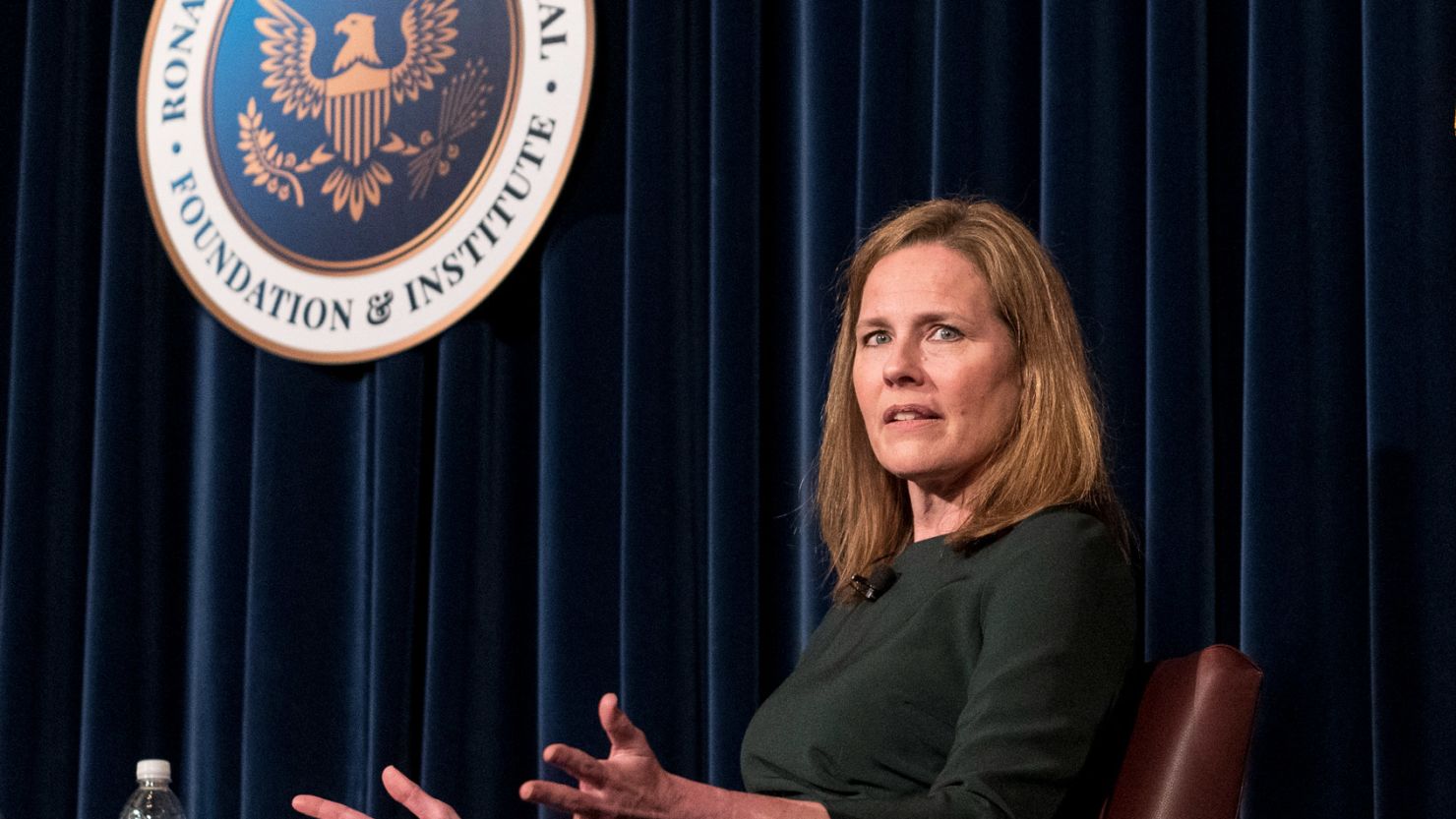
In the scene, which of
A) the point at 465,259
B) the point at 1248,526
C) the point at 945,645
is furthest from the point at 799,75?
the point at 945,645

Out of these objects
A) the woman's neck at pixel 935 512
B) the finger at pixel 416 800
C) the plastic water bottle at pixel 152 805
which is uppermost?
the woman's neck at pixel 935 512

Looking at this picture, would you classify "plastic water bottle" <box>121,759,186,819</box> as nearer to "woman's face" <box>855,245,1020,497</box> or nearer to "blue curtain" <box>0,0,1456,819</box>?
"blue curtain" <box>0,0,1456,819</box>

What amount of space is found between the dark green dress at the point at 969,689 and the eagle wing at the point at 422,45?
1.28 meters

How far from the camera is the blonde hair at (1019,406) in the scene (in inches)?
67.3

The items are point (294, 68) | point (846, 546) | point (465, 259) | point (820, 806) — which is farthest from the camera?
point (294, 68)

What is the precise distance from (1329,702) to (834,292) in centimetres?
80

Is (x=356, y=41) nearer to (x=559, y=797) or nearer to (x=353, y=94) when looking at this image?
(x=353, y=94)

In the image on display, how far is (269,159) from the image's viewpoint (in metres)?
2.83

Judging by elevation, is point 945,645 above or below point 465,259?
Answer: below

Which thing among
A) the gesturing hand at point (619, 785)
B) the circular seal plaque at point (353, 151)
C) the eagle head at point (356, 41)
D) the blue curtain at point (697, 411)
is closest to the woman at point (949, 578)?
the gesturing hand at point (619, 785)

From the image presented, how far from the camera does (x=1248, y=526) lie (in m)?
1.94

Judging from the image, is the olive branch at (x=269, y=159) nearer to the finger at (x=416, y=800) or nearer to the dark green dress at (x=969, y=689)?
the dark green dress at (x=969, y=689)

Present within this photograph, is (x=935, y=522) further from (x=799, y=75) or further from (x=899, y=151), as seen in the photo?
(x=799, y=75)

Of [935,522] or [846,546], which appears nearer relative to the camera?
[935,522]
